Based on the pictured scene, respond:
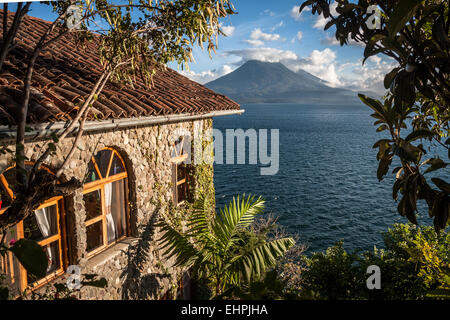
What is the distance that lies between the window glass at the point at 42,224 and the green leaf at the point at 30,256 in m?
2.27

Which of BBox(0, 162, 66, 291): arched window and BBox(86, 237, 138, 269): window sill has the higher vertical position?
BBox(0, 162, 66, 291): arched window

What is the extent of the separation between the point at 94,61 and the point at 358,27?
577 cm

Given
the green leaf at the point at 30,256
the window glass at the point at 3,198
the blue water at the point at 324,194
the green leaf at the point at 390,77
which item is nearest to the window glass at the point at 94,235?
the window glass at the point at 3,198

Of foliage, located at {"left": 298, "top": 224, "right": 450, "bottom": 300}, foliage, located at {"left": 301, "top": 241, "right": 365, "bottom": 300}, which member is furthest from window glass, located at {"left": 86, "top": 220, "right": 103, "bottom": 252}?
foliage, located at {"left": 301, "top": 241, "right": 365, "bottom": 300}

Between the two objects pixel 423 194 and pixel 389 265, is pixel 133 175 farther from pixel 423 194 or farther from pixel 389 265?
pixel 389 265

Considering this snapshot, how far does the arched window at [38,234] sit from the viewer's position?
3830 millimetres

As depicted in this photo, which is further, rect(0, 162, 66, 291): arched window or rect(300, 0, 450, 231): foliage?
rect(0, 162, 66, 291): arched window

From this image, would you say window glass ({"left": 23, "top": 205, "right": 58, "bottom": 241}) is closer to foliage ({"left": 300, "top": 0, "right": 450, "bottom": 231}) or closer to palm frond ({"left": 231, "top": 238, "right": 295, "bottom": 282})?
palm frond ({"left": 231, "top": 238, "right": 295, "bottom": 282})

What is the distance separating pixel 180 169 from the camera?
798cm

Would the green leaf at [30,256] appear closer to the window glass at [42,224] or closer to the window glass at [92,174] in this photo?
the window glass at [42,224]

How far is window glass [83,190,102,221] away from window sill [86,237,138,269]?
706mm

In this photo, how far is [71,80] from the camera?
4766mm

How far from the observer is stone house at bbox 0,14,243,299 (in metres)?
3.83

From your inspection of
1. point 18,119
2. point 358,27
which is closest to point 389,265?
point 358,27
